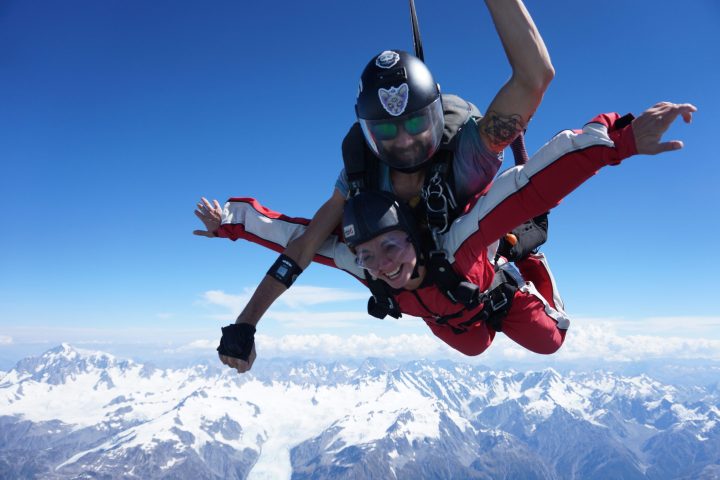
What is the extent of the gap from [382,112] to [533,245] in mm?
2815

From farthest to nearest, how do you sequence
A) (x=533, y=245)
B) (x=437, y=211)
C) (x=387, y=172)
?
(x=533, y=245), (x=387, y=172), (x=437, y=211)

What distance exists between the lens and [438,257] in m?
4.17

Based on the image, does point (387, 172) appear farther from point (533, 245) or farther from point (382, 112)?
point (533, 245)

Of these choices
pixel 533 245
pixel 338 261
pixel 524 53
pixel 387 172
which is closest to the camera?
pixel 524 53

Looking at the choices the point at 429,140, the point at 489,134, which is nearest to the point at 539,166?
the point at 489,134

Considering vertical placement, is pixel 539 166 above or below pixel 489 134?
below

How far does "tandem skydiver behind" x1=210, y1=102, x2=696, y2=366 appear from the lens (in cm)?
304

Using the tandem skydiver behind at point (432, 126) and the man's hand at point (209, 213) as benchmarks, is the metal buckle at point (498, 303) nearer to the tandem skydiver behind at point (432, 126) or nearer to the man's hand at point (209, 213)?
the tandem skydiver behind at point (432, 126)

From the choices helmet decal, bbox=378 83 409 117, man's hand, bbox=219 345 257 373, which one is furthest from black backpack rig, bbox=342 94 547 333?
man's hand, bbox=219 345 257 373

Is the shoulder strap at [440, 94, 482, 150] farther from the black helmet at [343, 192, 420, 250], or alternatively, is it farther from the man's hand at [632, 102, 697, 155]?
the man's hand at [632, 102, 697, 155]

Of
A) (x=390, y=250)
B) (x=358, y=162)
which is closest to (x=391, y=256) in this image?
(x=390, y=250)

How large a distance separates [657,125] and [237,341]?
3431mm

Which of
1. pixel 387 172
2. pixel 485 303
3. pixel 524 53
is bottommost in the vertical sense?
pixel 485 303

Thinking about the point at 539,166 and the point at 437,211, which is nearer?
the point at 539,166
